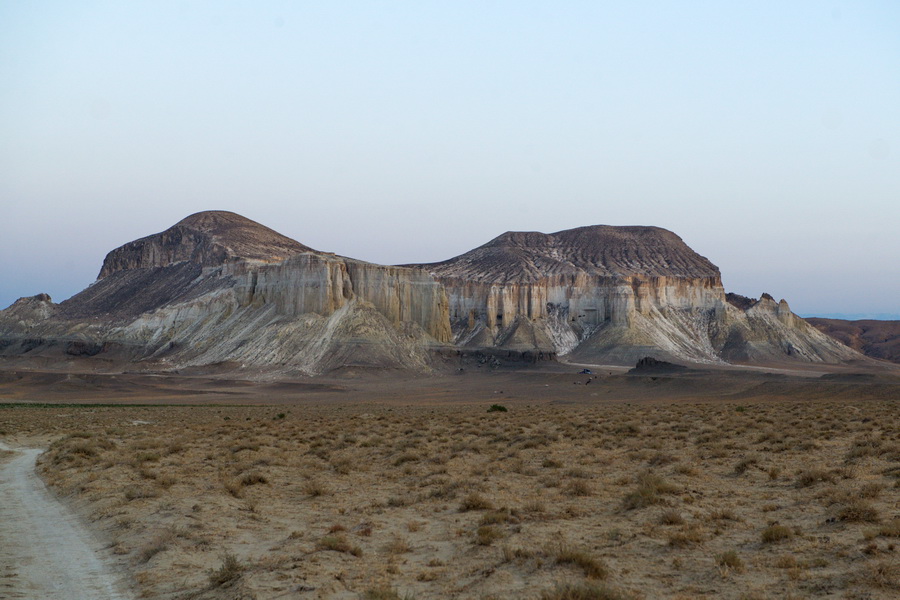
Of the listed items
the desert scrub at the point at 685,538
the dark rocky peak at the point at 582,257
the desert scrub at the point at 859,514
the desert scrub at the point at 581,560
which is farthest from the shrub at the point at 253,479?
the dark rocky peak at the point at 582,257

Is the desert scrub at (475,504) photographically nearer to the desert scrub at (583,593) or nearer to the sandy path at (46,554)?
the desert scrub at (583,593)

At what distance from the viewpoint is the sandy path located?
8.92m

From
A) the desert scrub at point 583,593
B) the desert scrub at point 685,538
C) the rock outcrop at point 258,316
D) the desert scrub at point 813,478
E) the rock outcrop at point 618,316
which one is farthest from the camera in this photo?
the rock outcrop at point 618,316

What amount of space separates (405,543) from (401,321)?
87.8 meters

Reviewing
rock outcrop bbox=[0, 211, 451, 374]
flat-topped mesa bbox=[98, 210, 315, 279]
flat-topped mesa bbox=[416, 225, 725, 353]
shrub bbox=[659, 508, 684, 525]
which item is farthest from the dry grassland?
flat-topped mesa bbox=[98, 210, 315, 279]

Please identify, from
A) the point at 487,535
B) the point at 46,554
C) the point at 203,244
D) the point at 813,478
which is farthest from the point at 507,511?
the point at 203,244

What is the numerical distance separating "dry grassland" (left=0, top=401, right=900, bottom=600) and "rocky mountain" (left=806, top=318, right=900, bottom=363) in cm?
12510

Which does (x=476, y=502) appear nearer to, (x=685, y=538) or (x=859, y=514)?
(x=685, y=538)

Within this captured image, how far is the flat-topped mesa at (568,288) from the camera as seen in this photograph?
11219cm

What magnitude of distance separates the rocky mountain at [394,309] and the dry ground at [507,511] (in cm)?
6334

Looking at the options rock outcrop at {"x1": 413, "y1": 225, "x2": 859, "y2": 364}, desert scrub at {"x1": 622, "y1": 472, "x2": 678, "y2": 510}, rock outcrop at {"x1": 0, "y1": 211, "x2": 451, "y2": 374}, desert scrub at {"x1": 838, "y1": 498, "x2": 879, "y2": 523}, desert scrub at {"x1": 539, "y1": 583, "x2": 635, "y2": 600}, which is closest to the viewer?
desert scrub at {"x1": 539, "y1": 583, "x2": 635, "y2": 600}

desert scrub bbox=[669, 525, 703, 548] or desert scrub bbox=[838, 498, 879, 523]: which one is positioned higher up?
desert scrub bbox=[838, 498, 879, 523]

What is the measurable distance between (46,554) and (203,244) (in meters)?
125

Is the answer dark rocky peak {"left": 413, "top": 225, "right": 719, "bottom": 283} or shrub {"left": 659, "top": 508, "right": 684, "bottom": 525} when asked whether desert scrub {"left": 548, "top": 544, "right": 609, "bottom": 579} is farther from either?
dark rocky peak {"left": 413, "top": 225, "right": 719, "bottom": 283}
